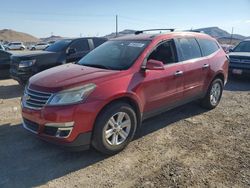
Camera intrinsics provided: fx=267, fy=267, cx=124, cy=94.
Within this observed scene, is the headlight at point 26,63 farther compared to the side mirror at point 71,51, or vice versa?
the side mirror at point 71,51

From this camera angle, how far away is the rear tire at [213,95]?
6.20 meters

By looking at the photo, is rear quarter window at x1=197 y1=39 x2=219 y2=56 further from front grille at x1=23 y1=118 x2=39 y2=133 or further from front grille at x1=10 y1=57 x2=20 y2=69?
front grille at x1=10 y1=57 x2=20 y2=69

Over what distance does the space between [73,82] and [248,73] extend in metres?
7.94

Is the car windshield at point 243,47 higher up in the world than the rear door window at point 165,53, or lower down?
lower down

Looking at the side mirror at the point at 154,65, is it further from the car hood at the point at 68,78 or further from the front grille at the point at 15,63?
the front grille at the point at 15,63

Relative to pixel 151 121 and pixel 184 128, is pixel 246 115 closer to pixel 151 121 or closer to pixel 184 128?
pixel 184 128

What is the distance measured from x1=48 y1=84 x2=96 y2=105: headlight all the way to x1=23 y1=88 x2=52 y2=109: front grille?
0.12 m

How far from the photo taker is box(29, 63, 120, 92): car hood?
12.4ft

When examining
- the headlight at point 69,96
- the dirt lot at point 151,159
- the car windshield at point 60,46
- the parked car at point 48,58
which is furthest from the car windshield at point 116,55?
the car windshield at point 60,46

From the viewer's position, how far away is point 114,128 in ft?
13.2

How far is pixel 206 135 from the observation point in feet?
16.1

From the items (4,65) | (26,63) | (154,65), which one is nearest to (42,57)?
(26,63)

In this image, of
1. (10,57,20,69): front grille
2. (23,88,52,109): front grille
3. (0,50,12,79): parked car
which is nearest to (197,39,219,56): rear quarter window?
(23,88,52,109): front grille

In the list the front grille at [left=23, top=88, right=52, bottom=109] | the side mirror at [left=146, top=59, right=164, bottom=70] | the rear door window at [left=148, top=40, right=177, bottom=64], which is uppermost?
the rear door window at [left=148, top=40, right=177, bottom=64]
